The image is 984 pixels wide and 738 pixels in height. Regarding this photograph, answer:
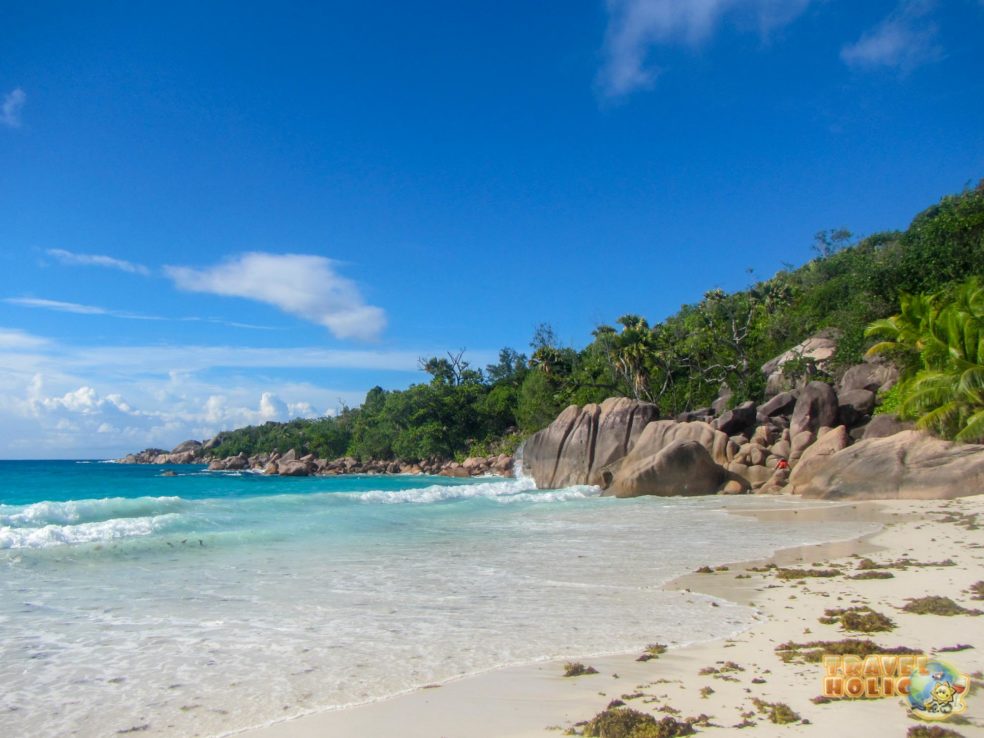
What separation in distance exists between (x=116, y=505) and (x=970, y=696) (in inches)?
958

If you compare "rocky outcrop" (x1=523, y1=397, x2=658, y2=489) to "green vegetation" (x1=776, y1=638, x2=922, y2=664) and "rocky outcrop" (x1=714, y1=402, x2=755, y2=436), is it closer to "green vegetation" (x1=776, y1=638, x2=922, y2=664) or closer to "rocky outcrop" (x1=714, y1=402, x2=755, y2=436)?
"rocky outcrop" (x1=714, y1=402, x2=755, y2=436)

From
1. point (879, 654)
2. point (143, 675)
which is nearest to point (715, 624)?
point (879, 654)

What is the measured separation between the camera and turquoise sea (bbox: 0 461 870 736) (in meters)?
5.69

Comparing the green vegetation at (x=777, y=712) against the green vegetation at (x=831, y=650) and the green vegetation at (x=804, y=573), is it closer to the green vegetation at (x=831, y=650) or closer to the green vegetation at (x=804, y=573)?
the green vegetation at (x=831, y=650)

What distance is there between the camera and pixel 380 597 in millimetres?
9180

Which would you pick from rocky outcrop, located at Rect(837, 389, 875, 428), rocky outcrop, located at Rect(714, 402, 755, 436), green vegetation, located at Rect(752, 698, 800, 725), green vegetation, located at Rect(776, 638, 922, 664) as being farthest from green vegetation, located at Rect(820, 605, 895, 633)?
rocky outcrop, located at Rect(714, 402, 755, 436)

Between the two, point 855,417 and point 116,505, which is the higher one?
point 855,417

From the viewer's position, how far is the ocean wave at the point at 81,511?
18641 millimetres

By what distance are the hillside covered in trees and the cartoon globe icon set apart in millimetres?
24600

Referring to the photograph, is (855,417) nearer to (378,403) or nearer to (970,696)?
(970,696)

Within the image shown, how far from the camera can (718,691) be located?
16.6 ft

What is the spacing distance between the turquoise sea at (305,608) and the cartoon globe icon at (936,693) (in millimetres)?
2447

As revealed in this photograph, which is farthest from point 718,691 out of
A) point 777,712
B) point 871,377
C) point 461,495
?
point 871,377

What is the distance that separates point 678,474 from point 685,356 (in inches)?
961
